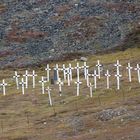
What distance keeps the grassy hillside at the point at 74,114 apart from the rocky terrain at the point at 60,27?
2506 centimetres

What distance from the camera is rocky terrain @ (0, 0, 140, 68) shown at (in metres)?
96.8

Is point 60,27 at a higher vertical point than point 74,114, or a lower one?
higher

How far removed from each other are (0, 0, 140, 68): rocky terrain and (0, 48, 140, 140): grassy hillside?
25.1 meters

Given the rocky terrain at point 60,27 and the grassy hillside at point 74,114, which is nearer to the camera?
the grassy hillside at point 74,114

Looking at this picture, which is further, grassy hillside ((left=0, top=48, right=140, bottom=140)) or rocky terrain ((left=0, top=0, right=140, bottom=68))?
rocky terrain ((left=0, top=0, right=140, bottom=68))

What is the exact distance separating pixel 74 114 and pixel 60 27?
184 ft

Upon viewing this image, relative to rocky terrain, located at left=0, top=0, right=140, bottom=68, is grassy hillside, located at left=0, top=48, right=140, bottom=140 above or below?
below

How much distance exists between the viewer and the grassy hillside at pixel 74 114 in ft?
143

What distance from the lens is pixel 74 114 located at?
171 feet

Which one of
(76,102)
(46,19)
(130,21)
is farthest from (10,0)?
(76,102)

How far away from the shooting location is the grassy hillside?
43.5m

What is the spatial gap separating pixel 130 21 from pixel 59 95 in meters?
44.7

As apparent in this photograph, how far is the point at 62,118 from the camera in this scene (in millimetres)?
51281

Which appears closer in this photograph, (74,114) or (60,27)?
(74,114)
